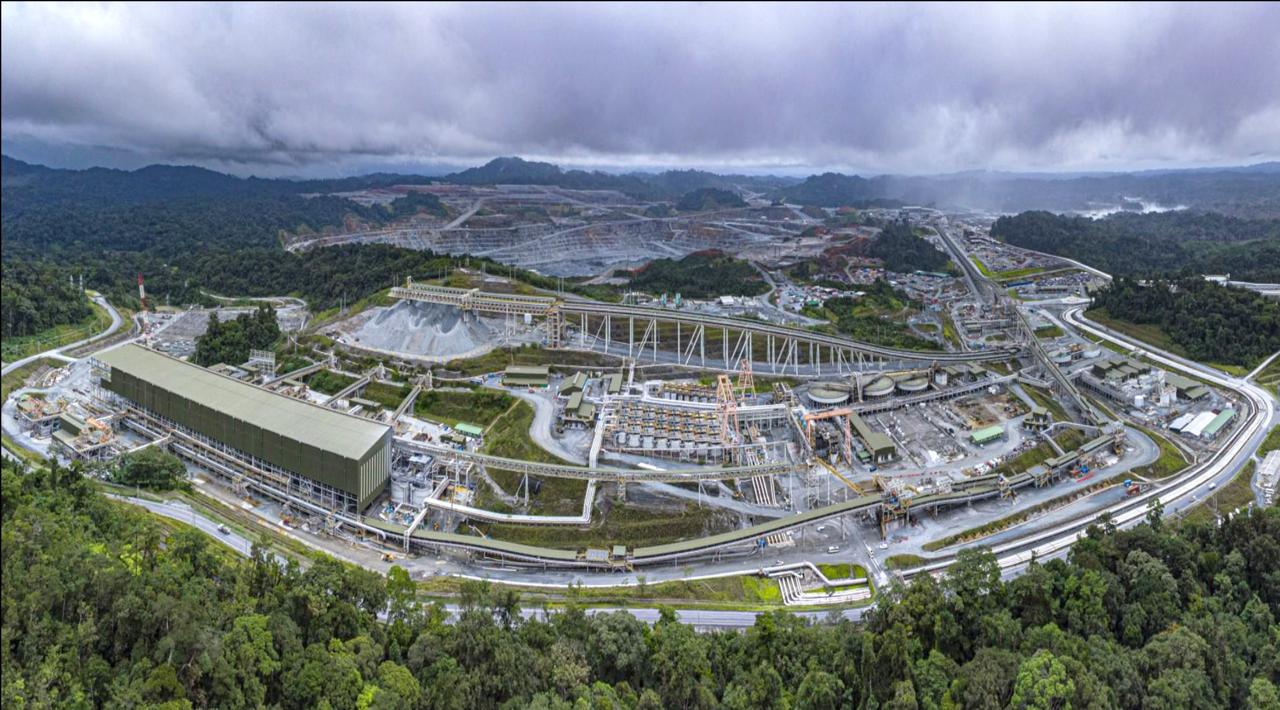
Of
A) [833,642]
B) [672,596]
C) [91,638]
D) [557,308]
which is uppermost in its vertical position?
[557,308]

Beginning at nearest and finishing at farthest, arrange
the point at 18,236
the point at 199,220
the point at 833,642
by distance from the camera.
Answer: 1. the point at 833,642
2. the point at 18,236
3. the point at 199,220

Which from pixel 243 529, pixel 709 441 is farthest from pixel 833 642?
pixel 243 529

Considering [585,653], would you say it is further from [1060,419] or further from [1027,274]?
[1027,274]

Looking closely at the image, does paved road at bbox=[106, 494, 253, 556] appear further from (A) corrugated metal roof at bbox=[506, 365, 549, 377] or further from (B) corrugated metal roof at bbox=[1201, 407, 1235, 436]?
(B) corrugated metal roof at bbox=[1201, 407, 1235, 436]

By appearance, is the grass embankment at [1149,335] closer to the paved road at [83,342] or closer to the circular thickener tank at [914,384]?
the circular thickener tank at [914,384]

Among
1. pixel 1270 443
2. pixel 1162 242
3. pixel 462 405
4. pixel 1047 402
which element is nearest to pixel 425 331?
pixel 462 405

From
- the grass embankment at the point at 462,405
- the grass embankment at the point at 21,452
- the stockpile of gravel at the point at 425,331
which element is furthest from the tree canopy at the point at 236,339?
the grass embankment at the point at 462,405
